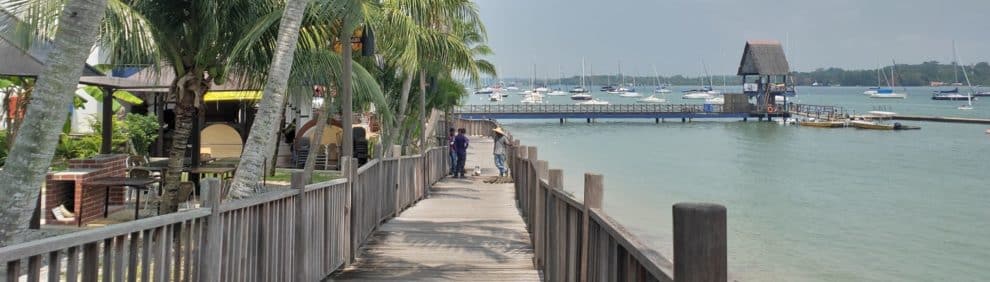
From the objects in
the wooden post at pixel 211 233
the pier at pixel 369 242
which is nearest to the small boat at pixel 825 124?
the pier at pixel 369 242

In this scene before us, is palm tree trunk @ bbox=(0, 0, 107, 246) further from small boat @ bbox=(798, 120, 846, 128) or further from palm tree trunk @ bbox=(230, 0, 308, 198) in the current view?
small boat @ bbox=(798, 120, 846, 128)

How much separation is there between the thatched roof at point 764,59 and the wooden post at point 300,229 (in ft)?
332

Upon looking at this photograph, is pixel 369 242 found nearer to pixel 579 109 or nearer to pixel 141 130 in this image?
pixel 141 130

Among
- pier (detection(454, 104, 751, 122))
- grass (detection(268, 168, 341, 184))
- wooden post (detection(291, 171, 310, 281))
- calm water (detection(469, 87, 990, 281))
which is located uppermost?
pier (detection(454, 104, 751, 122))

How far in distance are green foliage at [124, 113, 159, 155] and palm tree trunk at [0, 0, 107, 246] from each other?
14.9 m

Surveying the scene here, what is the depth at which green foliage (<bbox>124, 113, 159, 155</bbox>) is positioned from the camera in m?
20.0

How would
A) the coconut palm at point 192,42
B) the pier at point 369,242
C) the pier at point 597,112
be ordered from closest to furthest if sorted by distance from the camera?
1. the pier at point 369,242
2. the coconut palm at point 192,42
3. the pier at point 597,112

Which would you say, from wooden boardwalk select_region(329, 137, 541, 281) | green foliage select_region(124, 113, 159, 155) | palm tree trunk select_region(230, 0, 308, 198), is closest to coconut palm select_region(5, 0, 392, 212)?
palm tree trunk select_region(230, 0, 308, 198)

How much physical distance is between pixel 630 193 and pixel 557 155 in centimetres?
2029

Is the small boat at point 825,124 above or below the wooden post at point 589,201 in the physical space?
above

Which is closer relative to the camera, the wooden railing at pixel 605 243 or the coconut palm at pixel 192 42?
the wooden railing at pixel 605 243

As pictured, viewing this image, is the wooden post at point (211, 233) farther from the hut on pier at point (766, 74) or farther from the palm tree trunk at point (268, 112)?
the hut on pier at point (766, 74)

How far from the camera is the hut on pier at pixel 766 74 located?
338ft

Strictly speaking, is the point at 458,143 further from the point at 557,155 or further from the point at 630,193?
the point at 557,155
